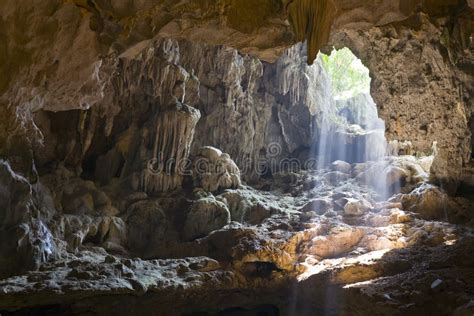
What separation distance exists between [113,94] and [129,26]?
5613 mm

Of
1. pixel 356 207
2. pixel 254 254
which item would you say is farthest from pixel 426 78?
Result: pixel 254 254

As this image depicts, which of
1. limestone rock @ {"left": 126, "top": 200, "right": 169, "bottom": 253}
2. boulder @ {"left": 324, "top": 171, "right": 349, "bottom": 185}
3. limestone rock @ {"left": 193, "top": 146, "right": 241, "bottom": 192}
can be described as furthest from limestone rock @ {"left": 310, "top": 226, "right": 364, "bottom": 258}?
boulder @ {"left": 324, "top": 171, "right": 349, "bottom": 185}

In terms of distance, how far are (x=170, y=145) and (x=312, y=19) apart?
651 centimetres

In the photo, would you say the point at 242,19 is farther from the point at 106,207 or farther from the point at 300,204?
the point at 300,204

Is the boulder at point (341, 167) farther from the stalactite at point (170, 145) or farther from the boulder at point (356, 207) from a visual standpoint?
the stalactite at point (170, 145)

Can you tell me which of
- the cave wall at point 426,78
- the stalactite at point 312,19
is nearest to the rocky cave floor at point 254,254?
the cave wall at point 426,78

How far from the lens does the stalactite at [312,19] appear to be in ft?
19.1

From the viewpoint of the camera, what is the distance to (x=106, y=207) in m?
9.97

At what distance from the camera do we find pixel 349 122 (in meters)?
19.5

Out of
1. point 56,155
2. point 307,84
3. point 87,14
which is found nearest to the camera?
point 87,14

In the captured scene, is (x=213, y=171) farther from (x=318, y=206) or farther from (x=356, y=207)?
(x=356, y=207)

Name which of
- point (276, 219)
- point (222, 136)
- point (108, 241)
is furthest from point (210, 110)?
point (108, 241)

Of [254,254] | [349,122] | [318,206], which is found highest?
[349,122]

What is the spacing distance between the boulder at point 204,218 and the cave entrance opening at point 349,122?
609 centimetres
